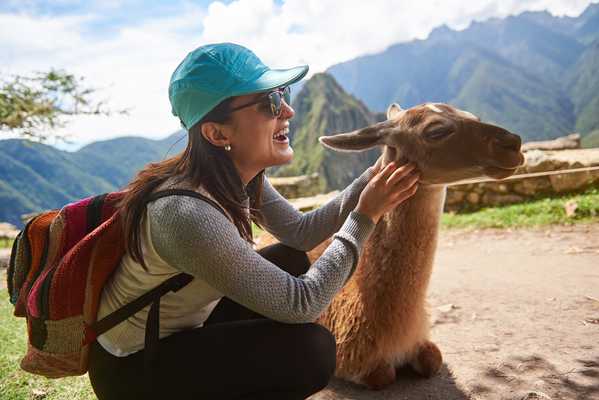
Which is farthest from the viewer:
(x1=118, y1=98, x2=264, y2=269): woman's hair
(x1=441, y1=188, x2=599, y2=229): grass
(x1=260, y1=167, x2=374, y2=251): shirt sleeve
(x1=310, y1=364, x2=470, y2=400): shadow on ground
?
(x1=441, y1=188, x2=599, y2=229): grass

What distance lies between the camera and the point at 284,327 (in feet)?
6.18

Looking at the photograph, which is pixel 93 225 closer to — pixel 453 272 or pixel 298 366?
pixel 298 366

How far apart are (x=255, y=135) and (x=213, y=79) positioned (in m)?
0.29

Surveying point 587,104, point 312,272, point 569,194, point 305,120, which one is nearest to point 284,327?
point 312,272

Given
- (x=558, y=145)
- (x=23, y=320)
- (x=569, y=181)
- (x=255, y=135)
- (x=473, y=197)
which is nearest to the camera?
(x=255, y=135)

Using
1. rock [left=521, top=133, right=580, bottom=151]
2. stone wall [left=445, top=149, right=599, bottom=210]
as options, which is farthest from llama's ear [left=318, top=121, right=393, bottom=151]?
rock [left=521, top=133, right=580, bottom=151]

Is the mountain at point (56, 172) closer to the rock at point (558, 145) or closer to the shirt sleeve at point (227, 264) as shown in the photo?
the rock at point (558, 145)

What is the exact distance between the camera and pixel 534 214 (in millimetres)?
6766

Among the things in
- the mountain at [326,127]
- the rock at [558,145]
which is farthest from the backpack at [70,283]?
the mountain at [326,127]

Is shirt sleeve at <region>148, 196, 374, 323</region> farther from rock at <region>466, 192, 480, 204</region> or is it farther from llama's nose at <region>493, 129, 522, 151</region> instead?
rock at <region>466, 192, 480, 204</region>

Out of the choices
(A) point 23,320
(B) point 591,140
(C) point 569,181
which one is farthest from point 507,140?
(B) point 591,140

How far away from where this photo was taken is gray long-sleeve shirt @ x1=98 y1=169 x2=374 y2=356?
1.57m

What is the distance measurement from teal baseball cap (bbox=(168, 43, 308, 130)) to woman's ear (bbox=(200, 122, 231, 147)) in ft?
0.15

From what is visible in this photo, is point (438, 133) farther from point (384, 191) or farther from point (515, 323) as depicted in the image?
point (515, 323)
